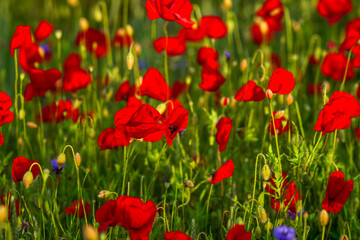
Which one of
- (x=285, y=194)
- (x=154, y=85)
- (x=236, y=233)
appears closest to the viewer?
(x=236, y=233)

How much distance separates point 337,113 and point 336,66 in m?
0.95

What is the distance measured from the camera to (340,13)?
114 inches

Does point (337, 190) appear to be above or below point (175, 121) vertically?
below

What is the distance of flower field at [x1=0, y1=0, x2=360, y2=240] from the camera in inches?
60.0

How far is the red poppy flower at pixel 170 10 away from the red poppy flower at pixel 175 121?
32 centimetres

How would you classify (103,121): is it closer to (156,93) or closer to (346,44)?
(156,93)

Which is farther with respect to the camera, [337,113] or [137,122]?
[337,113]

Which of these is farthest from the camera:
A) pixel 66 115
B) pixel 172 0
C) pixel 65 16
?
pixel 65 16

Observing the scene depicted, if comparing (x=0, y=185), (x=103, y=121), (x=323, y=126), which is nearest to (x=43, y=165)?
(x=0, y=185)

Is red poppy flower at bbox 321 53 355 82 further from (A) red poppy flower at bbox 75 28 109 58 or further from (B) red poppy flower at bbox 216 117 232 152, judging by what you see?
(A) red poppy flower at bbox 75 28 109 58

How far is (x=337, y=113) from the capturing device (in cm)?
158

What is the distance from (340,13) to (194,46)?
90cm

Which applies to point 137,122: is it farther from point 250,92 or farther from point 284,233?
point 250,92

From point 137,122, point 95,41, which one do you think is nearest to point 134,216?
point 137,122
